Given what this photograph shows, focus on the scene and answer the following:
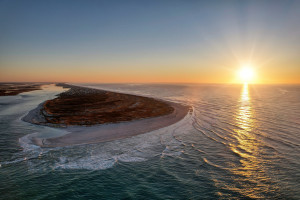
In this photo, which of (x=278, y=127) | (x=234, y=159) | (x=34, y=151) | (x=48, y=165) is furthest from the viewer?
(x=278, y=127)

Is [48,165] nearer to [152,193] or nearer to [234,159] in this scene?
[152,193]

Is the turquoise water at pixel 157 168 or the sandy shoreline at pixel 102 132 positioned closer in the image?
the turquoise water at pixel 157 168

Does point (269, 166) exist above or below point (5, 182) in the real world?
above

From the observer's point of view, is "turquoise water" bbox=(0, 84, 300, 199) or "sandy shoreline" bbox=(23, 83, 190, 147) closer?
"turquoise water" bbox=(0, 84, 300, 199)

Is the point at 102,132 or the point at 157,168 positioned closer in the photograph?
the point at 157,168

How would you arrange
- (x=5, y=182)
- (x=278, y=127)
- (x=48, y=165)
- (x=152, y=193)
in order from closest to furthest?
1. (x=152, y=193)
2. (x=5, y=182)
3. (x=48, y=165)
4. (x=278, y=127)

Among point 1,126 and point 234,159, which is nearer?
point 234,159

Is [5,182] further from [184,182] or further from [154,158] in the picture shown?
[184,182]

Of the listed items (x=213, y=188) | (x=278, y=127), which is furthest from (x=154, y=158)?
(x=278, y=127)

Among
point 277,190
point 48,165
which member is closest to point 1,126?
point 48,165
